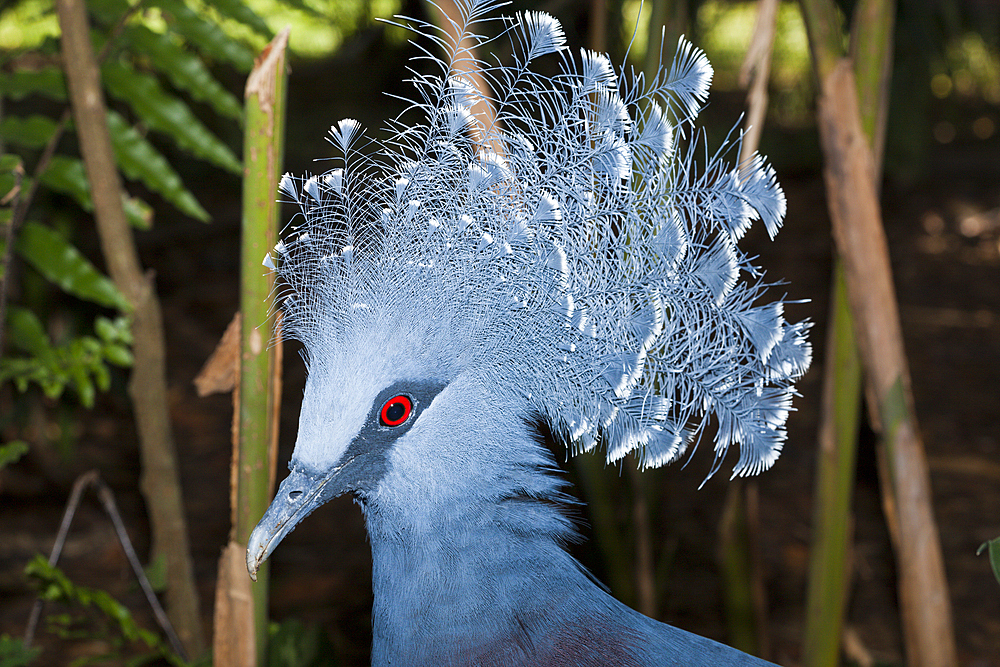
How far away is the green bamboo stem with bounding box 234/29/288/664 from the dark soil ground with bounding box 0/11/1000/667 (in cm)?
83

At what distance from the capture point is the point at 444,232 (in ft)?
3.20

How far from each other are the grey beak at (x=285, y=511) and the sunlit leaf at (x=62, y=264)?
1.82ft

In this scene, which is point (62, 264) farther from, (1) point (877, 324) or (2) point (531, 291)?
(1) point (877, 324)

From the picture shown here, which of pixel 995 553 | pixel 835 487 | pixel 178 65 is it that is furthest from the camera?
pixel 178 65

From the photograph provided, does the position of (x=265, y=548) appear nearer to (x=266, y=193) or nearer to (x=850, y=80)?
(x=266, y=193)

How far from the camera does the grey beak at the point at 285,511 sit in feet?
2.92

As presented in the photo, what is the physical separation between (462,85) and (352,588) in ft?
5.99

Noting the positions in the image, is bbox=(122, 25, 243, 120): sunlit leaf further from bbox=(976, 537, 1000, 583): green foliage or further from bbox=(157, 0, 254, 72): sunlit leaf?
bbox=(976, 537, 1000, 583): green foliage

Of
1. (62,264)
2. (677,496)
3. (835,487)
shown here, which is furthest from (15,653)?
(677,496)

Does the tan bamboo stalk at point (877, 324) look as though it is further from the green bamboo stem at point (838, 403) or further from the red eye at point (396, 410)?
the red eye at point (396, 410)

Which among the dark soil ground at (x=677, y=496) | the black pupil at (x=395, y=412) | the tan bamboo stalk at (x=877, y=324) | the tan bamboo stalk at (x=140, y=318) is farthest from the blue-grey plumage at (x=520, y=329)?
the dark soil ground at (x=677, y=496)

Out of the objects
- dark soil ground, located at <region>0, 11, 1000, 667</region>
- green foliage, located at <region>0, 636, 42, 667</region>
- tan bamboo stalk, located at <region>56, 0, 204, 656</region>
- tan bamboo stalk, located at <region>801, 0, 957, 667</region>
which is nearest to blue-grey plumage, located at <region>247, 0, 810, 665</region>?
tan bamboo stalk, located at <region>801, 0, 957, 667</region>

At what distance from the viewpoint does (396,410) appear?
942 millimetres

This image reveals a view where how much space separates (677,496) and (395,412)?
2.19 meters
